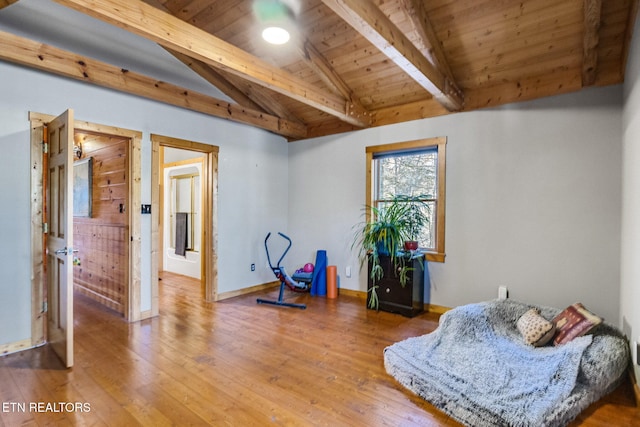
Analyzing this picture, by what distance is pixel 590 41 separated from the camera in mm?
2695

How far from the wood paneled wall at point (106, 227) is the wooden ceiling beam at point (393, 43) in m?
2.87

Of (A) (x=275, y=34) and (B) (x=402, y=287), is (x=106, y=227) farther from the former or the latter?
(B) (x=402, y=287)

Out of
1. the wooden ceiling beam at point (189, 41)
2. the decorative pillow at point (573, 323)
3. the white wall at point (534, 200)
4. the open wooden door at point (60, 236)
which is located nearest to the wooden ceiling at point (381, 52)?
the wooden ceiling beam at point (189, 41)

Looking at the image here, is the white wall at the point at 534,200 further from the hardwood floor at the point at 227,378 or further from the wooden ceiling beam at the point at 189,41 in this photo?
the wooden ceiling beam at the point at 189,41

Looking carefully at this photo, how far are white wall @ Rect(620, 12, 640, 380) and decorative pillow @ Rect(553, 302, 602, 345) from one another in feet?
0.77

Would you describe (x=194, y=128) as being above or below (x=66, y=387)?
above

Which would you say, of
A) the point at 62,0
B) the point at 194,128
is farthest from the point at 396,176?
the point at 62,0

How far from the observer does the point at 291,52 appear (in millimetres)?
3926

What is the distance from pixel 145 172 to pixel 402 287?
3.35 m

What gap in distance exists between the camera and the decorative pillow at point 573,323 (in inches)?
103

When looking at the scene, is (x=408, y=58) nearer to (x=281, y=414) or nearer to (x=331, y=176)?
(x=331, y=176)

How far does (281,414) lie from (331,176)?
3.63m

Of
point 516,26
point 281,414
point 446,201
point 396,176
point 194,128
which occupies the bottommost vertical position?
point 281,414

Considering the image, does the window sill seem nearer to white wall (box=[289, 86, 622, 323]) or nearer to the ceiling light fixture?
white wall (box=[289, 86, 622, 323])
